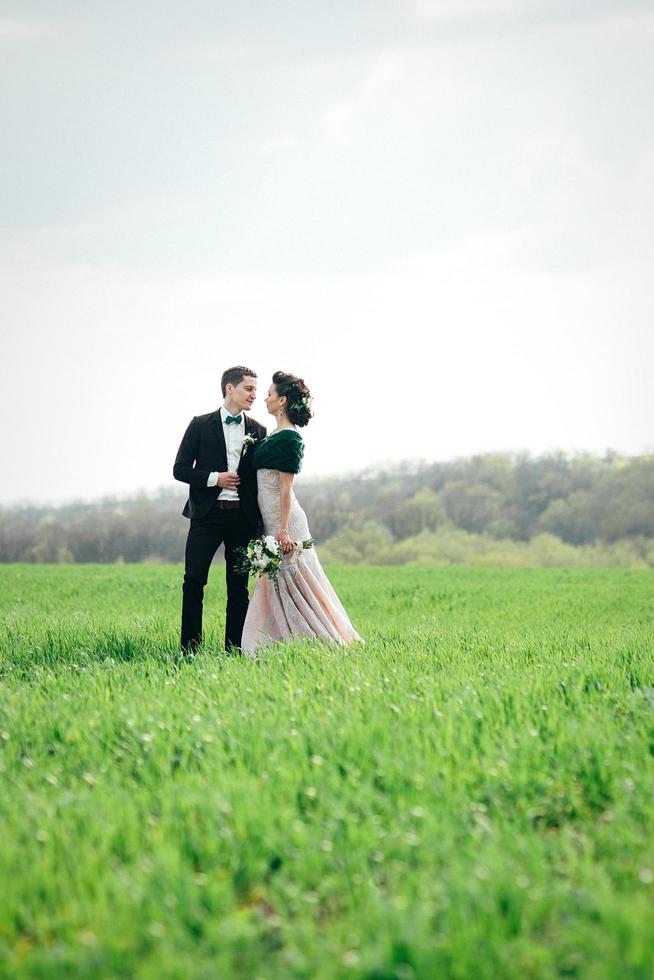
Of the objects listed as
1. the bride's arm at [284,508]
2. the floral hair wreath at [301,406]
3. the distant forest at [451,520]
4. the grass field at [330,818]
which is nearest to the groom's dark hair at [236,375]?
the floral hair wreath at [301,406]

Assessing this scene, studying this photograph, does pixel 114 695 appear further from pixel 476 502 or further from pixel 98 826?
pixel 476 502

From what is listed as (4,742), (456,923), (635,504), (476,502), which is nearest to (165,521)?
(476,502)

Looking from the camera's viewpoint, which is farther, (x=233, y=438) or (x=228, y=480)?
(x=233, y=438)

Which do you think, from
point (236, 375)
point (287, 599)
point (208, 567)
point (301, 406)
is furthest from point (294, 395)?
point (287, 599)

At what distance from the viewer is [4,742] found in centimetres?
566

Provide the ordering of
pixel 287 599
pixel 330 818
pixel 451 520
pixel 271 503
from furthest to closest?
pixel 451 520
pixel 287 599
pixel 271 503
pixel 330 818

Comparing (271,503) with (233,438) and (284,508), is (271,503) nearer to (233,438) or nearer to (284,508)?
(284,508)

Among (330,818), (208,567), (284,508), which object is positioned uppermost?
(284,508)

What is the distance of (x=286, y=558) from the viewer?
8.92m

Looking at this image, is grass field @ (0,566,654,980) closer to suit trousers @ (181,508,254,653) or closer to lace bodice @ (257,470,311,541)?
suit trousers @ (181,508,254,653)

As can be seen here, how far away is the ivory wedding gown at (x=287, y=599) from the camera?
28.8 feet

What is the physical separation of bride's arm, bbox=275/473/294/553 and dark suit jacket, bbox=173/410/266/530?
1.08 feet

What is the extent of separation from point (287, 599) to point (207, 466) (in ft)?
4.98

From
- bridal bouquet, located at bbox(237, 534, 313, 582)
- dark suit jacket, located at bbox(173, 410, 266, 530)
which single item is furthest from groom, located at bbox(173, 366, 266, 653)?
bridal bouquet, located at bbox(237, 534, 313, 582)
